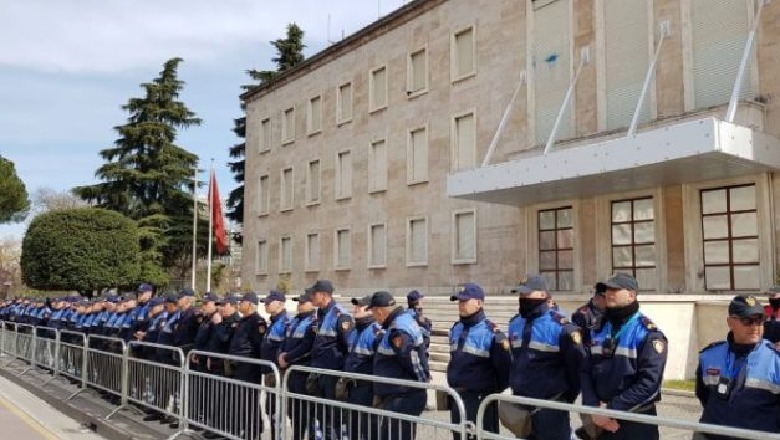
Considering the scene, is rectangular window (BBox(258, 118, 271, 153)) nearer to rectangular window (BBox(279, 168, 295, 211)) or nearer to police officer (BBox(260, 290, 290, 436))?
rectangular window (BBox(279, 168, 295, 211))

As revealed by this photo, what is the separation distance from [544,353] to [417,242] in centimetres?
2101

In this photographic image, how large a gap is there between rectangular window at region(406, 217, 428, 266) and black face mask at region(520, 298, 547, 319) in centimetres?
2013

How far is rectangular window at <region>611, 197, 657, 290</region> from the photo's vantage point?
1906 centimetres

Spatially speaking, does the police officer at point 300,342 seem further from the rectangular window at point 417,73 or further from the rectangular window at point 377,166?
the rectangular window at point 377,166

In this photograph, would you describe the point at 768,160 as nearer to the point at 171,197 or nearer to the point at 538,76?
the point at 538,76

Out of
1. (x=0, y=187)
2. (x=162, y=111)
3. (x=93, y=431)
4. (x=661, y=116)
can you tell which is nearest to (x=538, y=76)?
(x=661, y=116)

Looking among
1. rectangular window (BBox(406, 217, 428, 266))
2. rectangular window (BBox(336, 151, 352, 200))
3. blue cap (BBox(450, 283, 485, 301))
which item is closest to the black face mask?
blue cap (BBox(450, 283, 485, 301))

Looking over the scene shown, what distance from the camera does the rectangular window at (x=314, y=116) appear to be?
110 feet

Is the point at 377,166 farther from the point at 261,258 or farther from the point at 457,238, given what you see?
the point at 261,258

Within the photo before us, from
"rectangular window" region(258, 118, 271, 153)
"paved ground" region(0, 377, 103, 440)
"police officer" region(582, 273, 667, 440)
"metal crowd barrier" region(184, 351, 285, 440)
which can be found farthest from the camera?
"rectangular window" region(258, 118, 271, 153)

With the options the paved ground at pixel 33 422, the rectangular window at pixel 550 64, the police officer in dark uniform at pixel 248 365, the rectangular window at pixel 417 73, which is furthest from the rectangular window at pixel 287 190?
the police officer in dark uniform at pixel 248 365

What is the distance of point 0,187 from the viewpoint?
171 ft

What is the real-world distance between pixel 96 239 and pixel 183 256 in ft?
38.0

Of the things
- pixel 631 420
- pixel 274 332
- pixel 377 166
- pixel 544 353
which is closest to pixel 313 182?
pixel 377 166
